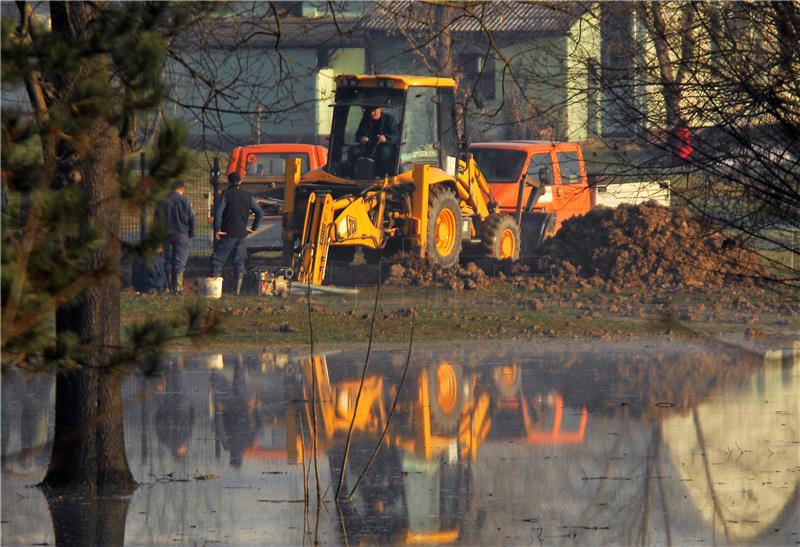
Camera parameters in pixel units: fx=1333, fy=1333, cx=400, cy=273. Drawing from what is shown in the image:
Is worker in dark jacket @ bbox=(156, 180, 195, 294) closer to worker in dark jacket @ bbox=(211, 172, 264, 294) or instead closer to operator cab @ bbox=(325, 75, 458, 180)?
worker in dark jacket @ bbox=(211, 172, 264, 294)

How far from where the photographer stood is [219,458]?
10.4 meters

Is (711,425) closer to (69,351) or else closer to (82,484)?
(82,484)

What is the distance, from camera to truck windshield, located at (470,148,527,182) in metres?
27.2

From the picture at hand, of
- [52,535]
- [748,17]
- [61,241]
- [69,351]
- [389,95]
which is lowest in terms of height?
[52,535]

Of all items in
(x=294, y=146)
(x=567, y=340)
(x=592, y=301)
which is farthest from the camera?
(x=294, y=146)

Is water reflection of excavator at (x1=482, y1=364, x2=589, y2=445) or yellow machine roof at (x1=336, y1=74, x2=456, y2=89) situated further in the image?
yellow machine roof at (x1=336, y1=74, x2=456, y2=89)

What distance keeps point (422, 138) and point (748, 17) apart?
15950 millimetres

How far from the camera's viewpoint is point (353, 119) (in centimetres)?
2402

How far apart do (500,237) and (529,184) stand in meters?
2.08

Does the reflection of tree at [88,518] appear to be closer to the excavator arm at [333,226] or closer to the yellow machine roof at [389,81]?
the excavator arm at [333,226]

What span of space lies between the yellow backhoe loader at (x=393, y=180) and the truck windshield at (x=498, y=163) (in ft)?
9.49

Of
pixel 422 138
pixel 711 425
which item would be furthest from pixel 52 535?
pixel 422 138

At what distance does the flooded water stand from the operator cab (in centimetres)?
787

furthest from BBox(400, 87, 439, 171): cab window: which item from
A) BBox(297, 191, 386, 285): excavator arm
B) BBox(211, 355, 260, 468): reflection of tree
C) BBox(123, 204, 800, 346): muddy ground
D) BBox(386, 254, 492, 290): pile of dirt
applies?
BBox(211, 355, 260, 468): reflection of tree
